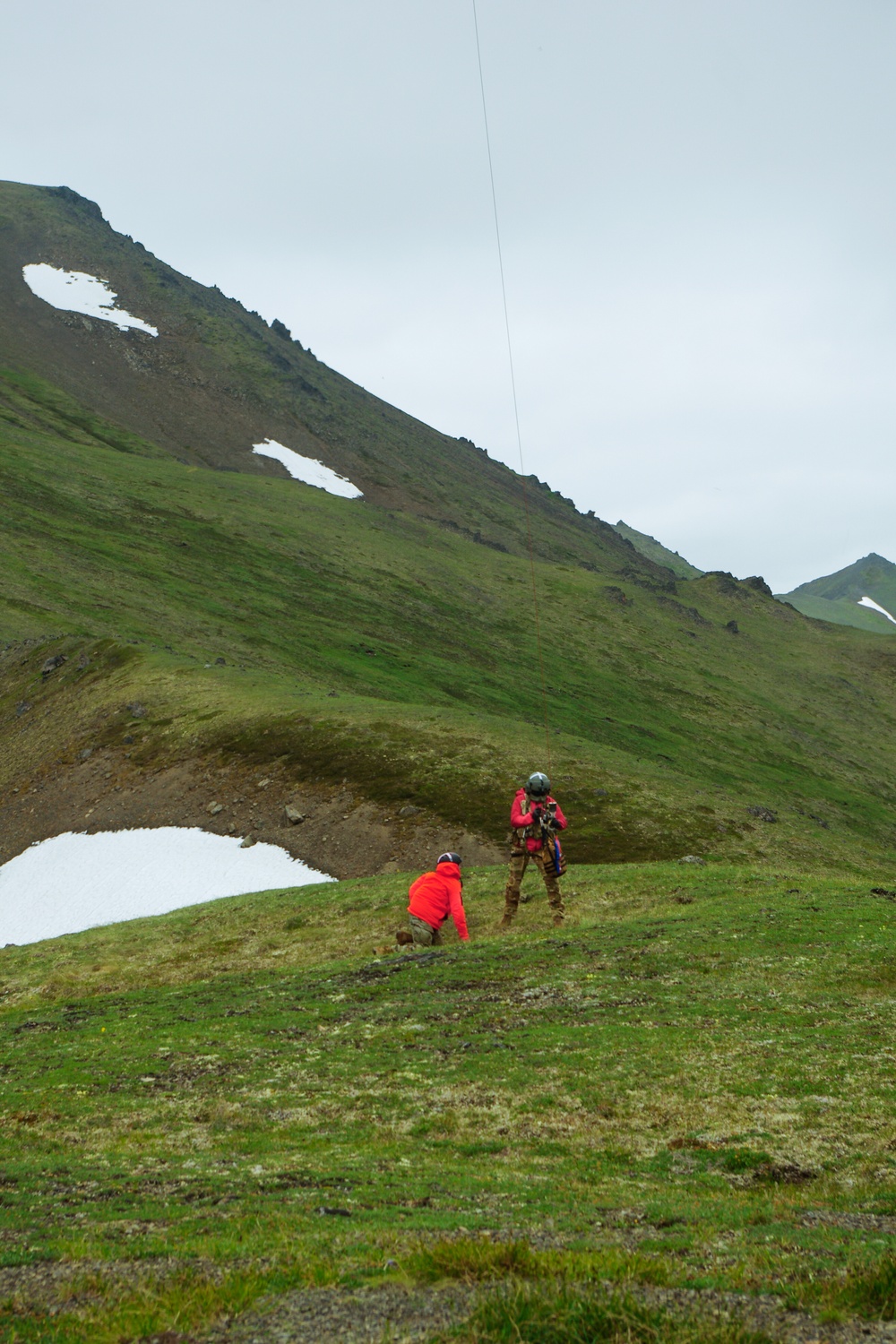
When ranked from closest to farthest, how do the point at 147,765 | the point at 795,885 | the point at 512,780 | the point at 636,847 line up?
1. the point at 795,885
2. the point at 636,847
3. the point at 512,780
4. the point at 147,765

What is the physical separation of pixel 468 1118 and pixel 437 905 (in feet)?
42.1

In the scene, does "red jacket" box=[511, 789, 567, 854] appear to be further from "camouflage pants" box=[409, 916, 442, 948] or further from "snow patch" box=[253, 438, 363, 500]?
"snow patch" box=[253, 438, 363, 500]

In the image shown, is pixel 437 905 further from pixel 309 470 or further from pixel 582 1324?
pixel 309 470

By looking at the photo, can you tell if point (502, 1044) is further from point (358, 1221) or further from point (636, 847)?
point (636, 847)

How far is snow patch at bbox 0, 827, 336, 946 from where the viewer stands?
128 ft

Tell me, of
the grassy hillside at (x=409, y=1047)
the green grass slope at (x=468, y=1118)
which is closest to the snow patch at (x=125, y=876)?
the grassy hillside at (x=409, y=1047)

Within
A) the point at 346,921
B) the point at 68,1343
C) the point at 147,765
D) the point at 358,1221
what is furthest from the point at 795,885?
the point at 147,765

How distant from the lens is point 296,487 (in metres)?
170

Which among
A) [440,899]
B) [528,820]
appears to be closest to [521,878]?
[528,820]

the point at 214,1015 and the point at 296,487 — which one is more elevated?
the point at 296,487

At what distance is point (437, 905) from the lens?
1078 inches

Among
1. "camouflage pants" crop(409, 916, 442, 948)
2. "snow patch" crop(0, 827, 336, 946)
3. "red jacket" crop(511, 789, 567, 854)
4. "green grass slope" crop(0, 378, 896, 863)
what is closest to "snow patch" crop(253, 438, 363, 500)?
"green grass slope" crop(0, 378, 896, 863)

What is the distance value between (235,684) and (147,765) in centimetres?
1068

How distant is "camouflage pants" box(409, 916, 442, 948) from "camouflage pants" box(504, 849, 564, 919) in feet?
8.63
